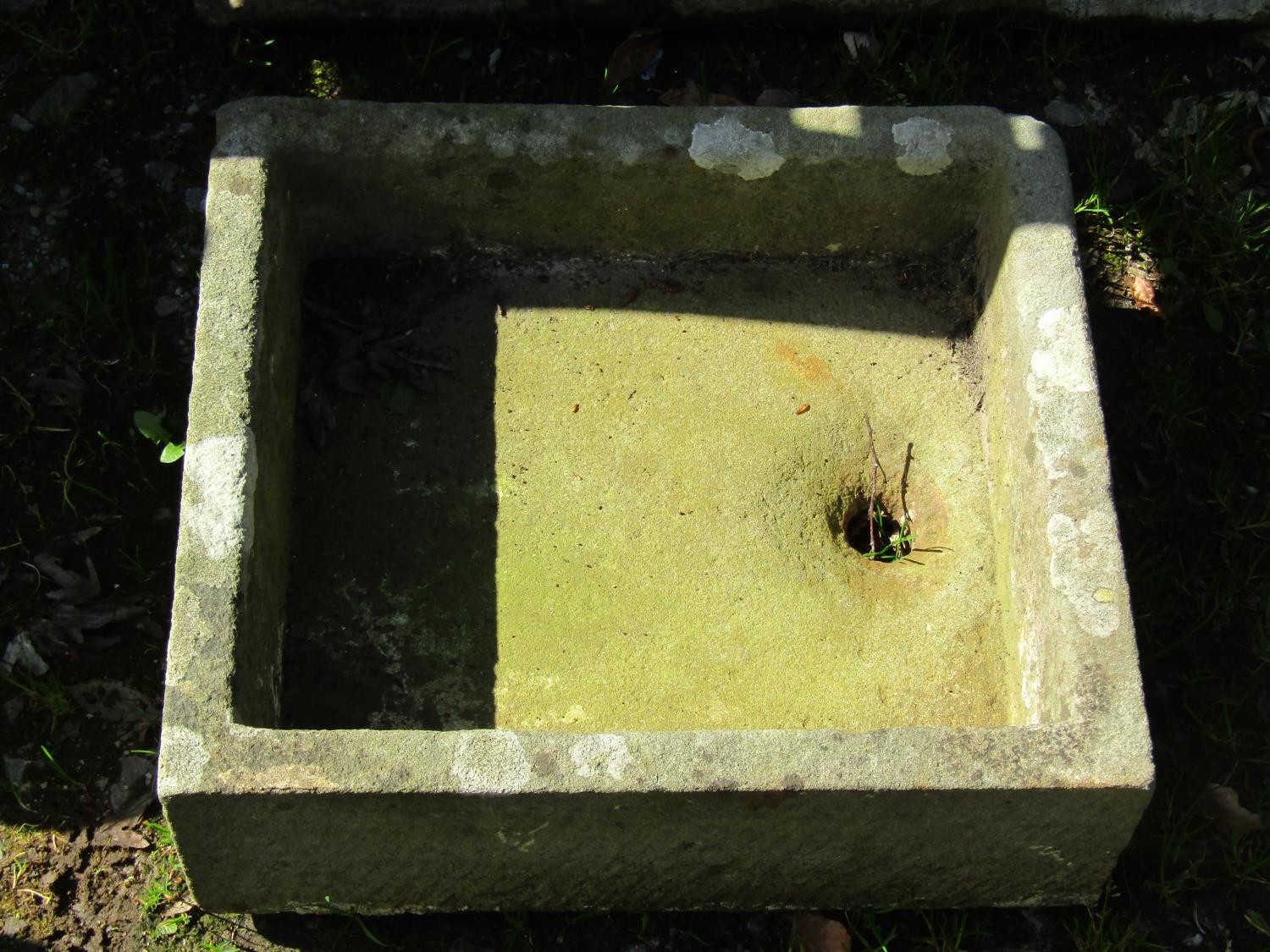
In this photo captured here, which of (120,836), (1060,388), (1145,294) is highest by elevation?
(1145,294)

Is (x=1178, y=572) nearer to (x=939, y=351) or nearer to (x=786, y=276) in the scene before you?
(x=939, y=351)

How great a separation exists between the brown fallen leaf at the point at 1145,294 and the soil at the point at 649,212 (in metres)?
0.01

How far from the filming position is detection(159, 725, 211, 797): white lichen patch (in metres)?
2.53

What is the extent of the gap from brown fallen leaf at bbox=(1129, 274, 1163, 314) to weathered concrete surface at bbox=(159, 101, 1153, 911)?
69 cm

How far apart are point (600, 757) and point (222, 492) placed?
80 centimetres

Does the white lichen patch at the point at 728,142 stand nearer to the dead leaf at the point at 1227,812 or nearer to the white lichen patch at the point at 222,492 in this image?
the white lichen patch at the point at 222,492

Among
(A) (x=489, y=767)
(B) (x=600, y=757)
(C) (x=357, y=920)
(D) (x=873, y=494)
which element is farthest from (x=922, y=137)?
(C) (x=357, y=920)

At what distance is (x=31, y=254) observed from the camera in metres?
3.70

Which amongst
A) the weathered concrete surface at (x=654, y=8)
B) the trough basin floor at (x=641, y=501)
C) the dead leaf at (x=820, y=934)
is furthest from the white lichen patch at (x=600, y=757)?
the weathered concrete surface at (x=654, y=8)

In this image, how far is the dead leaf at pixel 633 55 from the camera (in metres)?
3.90

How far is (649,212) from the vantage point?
3.25 m

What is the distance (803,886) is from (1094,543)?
32.3 inches

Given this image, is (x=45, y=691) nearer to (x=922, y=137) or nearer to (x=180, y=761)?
(x=180, y=761)

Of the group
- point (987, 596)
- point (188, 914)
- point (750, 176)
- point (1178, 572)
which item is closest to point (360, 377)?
point (750, 176)
